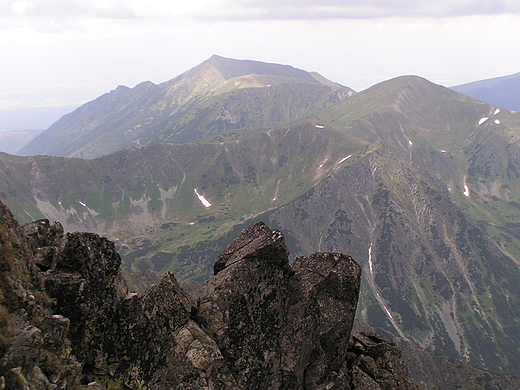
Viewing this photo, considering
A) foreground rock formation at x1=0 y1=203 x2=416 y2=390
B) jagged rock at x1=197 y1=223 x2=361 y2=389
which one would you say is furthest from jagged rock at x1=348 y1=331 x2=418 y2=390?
jagged rock at x1=197 y1=223 x2=361 y2=389

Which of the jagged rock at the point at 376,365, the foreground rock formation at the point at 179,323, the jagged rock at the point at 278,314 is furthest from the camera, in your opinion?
the jagged rock at the point at 376,365

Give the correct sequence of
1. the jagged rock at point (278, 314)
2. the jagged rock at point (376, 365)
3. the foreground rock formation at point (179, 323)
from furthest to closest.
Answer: the jagged rock at point (376, 365) → the jagged rock at point (278, 314) → the foreground rock formation at point (179, 323)

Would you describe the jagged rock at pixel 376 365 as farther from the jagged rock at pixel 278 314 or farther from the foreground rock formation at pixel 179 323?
the jagged rock at pixel 278 314

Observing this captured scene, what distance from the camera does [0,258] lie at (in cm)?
1970

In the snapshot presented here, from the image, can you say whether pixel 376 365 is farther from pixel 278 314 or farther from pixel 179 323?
pixel 179 323

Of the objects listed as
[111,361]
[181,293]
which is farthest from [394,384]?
[111,361]

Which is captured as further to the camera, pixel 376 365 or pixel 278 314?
pixel 376 365

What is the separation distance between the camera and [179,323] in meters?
25.1

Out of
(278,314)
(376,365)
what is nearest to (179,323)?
(278,314)

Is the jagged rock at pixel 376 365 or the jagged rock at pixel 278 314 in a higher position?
the jagged rock at pixel 278 314

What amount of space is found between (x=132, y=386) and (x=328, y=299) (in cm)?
1702

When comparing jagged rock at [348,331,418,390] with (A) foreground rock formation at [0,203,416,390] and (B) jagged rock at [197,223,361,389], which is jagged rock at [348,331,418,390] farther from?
(B) jagged rock at [197,223,361,389]

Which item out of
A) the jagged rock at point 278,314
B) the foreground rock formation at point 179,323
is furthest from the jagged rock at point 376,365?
the jagged rock at point 278,314

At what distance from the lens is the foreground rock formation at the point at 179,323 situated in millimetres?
19672
